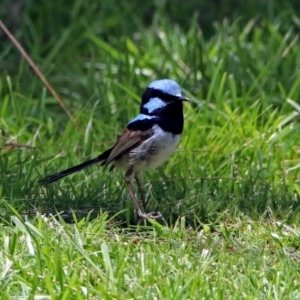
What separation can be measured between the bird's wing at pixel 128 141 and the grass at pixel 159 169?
0.86 feet

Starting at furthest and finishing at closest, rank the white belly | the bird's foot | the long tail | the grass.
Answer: the long tail
the white belly
the bird's foot
the grass

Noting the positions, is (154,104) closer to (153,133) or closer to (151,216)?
(153,133)

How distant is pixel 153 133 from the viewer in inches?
204

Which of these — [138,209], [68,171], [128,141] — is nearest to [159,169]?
[128,141]

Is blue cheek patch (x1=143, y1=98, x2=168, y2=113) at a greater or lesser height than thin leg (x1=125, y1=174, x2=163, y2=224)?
greater

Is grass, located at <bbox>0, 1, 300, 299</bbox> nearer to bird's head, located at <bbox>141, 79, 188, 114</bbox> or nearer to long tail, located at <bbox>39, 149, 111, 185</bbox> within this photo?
long tail, located at <bbox>39, 149, 111, 185</bbox>

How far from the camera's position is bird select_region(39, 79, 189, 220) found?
204 inches

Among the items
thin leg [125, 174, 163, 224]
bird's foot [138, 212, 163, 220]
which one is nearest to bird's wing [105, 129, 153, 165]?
thin leg [125, 174, 163, 224]

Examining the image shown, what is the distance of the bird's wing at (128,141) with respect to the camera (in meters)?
5.21

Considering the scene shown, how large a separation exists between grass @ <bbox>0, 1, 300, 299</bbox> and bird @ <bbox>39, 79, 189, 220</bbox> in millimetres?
241

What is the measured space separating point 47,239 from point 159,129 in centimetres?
116

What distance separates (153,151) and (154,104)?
0.29m

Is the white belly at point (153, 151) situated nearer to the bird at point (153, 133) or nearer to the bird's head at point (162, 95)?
the bird at point (153, 133)

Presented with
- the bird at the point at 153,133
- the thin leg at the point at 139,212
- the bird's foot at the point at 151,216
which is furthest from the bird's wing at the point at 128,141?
the bird's foot at the point at 151,216
